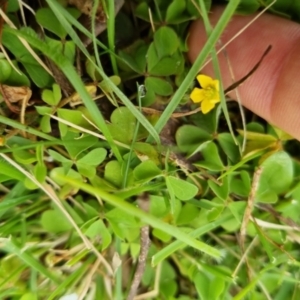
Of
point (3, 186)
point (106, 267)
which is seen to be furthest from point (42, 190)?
point (106, 267)

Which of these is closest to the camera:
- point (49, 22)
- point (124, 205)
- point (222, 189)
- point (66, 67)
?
point (124, 205)

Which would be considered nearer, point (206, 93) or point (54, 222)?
point (206, 93)

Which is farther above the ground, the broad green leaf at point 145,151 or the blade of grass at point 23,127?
the broad green leaf at point 145,151

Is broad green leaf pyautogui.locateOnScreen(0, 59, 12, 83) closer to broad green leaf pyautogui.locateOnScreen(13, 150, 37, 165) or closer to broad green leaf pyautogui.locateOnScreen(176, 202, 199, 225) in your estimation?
broad green leaf pyautogui.locateOnScreen(13, 150, 37, 165)

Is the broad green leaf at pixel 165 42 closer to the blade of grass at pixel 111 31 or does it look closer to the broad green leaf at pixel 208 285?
the blade of grass at pixel 111 31

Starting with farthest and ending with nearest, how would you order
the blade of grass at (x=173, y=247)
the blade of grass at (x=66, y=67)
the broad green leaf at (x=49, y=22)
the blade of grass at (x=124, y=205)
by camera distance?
1. the blade of grass at (x=173, y=247)
2. the broad green leaf at (x=49, y=22)
3. the blade of grass at (x=66, y=67)
4. the blade of grass at (x=124, y=205)

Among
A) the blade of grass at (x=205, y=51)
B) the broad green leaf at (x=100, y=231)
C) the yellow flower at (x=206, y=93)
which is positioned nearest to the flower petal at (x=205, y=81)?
the yellow flower at (x=206, y=93)

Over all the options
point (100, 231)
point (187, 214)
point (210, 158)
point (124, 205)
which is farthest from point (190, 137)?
point (124, 205)

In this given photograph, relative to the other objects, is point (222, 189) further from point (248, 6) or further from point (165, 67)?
point (248, 6)
